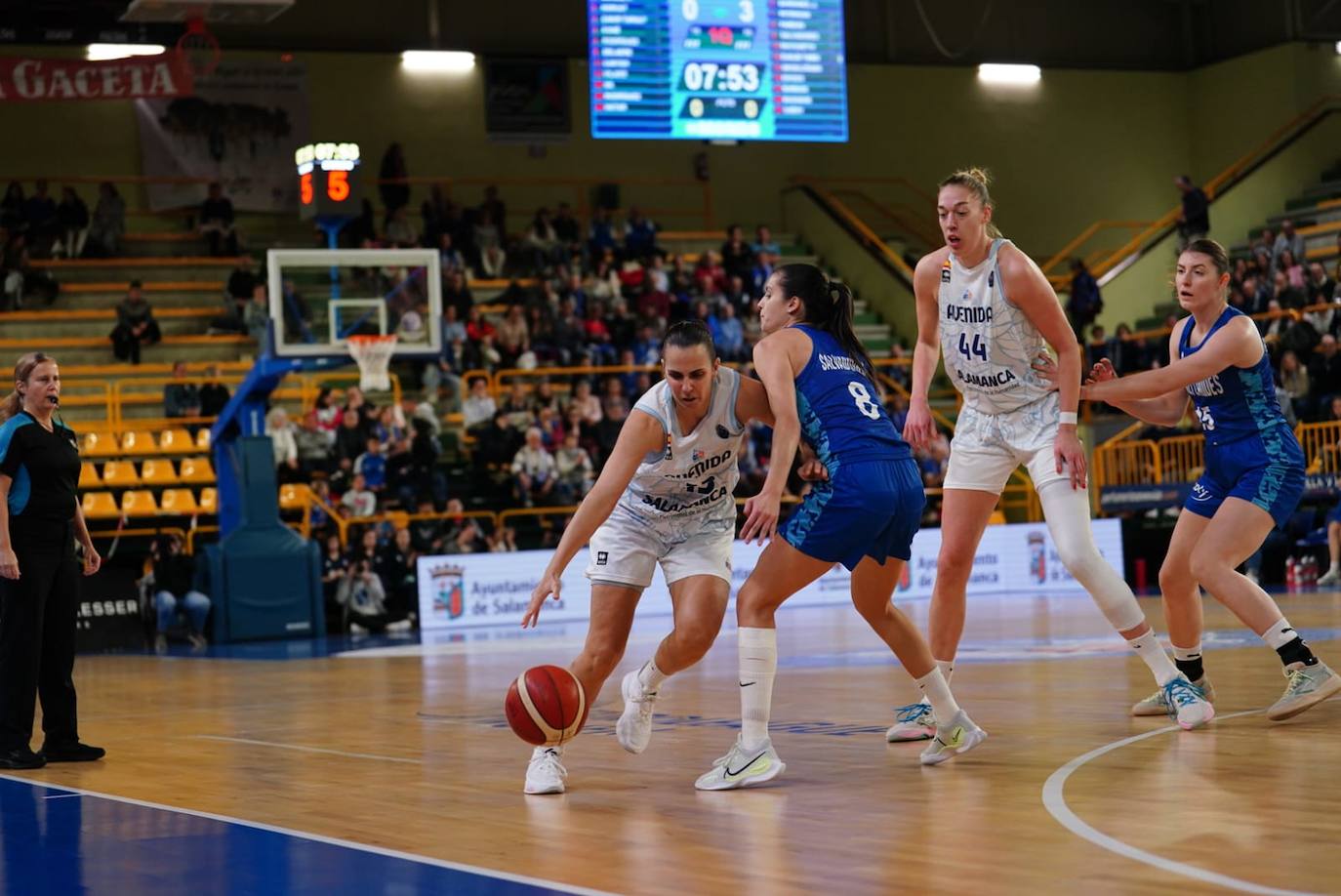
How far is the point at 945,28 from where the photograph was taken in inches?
1171

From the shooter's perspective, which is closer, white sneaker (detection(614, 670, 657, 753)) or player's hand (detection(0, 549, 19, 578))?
white sneaker (detection(614, 670, 657, 753))

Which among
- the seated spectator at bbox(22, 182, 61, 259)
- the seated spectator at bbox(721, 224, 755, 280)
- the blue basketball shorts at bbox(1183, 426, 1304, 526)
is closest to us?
the blue basketball shorts at bbox(1183, 426, 1304, 526)

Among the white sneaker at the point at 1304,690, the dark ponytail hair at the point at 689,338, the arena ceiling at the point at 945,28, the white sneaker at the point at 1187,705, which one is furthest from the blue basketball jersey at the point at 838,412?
the arena ceiling at the point at 945,28

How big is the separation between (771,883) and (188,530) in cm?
1637

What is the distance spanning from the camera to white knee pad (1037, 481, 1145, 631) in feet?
22.3

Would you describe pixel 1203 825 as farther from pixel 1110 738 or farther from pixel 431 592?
pixel 431 592

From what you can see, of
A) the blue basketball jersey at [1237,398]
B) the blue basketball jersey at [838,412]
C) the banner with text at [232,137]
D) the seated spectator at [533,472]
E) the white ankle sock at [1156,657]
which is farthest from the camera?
the banner with text at [232,137]

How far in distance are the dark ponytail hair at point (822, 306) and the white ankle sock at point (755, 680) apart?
107 cm

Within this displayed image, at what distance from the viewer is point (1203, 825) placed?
4.84m

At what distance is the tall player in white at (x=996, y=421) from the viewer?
6797 mm

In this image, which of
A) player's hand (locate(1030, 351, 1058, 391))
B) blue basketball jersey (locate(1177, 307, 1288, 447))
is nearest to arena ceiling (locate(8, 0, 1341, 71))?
player's hand (locate(1030, 351, 1058, 391))

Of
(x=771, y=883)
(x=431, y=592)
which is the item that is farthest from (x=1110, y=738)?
(x=431, y=592)

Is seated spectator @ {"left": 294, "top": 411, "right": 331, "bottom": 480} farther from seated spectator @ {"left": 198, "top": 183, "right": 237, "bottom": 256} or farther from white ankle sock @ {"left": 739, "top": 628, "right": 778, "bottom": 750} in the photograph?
white ankle sock @ {"left": 739, "top": 628, "right": 778, "bottom": 750}

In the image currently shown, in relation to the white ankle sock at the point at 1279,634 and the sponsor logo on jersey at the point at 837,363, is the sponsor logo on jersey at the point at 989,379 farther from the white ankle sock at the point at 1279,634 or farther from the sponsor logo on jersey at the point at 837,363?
the white ankle sock at the point at 1279,634
